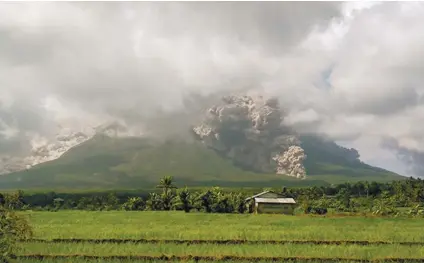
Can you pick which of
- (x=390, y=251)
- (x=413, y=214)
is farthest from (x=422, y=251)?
(x=413, y=214)

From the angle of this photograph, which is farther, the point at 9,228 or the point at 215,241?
the point at 215,241

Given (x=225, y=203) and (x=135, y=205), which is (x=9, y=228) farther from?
(x=135, y=205)

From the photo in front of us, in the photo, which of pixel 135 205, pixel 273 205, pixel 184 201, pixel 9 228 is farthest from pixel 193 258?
pixel 135 205

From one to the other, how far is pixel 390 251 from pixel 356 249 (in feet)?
4.48

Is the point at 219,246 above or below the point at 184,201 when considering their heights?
below

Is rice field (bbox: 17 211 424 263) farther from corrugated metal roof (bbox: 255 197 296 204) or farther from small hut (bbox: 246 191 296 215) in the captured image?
corrugated metal roof (bbox: 255 197 296 204)

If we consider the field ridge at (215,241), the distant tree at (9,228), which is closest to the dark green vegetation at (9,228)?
the distant tree at (9,228)

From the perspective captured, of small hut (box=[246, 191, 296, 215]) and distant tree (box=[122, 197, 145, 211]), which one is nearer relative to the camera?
small hut (box=[246, 191, 296, 215])

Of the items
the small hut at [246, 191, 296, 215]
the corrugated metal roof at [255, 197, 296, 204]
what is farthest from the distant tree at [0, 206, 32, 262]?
the corrugated metal roof at [255, 197, 296, 204]

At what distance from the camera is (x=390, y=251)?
67.6 feet

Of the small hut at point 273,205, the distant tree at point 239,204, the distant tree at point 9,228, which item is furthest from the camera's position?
the small hut at point 273,205

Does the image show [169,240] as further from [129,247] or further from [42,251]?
[42,251]

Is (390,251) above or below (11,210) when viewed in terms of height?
below

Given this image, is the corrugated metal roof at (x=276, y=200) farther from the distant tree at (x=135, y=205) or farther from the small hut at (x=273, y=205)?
the distant tree at (x=135, y=205)
